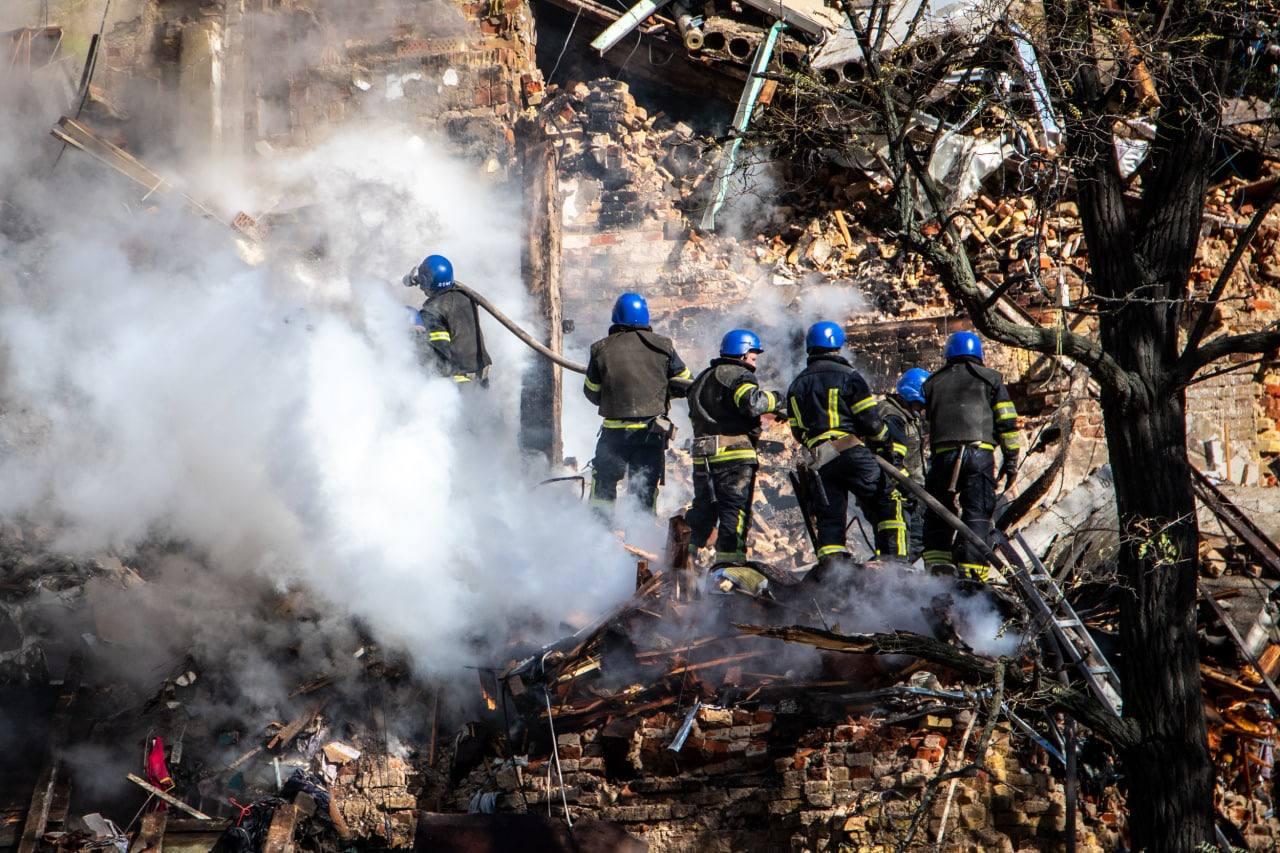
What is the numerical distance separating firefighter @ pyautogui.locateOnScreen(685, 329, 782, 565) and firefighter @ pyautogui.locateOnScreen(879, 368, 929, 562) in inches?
34.6

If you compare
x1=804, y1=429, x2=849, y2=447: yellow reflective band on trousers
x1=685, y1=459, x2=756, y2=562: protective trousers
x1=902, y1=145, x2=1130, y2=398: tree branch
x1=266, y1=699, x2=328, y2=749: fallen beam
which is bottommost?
x1=266, y1=699, x2=328, y2=749: fallen beam

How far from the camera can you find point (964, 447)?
7938 mm

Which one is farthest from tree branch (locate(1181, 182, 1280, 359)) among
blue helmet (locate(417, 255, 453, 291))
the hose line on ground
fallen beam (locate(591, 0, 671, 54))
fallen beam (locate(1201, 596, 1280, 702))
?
fallen beam (locate(591, 0, 671, 54))

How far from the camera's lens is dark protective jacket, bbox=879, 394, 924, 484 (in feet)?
27.4

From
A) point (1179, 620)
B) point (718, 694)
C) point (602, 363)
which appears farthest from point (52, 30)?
point (1179, 620)

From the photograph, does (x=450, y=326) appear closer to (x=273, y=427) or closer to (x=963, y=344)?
(x=273, y=427)

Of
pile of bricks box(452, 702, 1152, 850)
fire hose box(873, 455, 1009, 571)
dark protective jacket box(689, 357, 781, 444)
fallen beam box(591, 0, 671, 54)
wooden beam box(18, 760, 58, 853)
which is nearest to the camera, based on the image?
fire hose box(873, 455, 1009, 571)

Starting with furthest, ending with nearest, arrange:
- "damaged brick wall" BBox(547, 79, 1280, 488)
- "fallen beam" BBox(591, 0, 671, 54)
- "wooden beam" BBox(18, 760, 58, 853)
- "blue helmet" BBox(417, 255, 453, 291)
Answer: "fallen beam" BBox(591, 0, 671, 54) < "damaged brick wall" BBox(547, 79, 1280, 488) < "blue helmet" BBox(417, 255, 453, 291) < "wooden beam" BBox(18, 760, 58, 853)

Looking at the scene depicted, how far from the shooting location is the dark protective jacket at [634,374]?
868 cm

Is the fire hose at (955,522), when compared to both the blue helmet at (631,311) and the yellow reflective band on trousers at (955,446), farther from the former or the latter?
the blue helmet at (631,311)

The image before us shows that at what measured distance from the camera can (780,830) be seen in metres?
6.65

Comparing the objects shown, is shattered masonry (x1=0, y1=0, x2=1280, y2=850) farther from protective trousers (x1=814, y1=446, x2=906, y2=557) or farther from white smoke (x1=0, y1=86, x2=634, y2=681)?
protective trousers (x1=814, y1=446, x2=906, y2=557)

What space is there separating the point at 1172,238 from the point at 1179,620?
5.71 ft

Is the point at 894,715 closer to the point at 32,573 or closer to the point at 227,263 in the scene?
the point at 32,573
